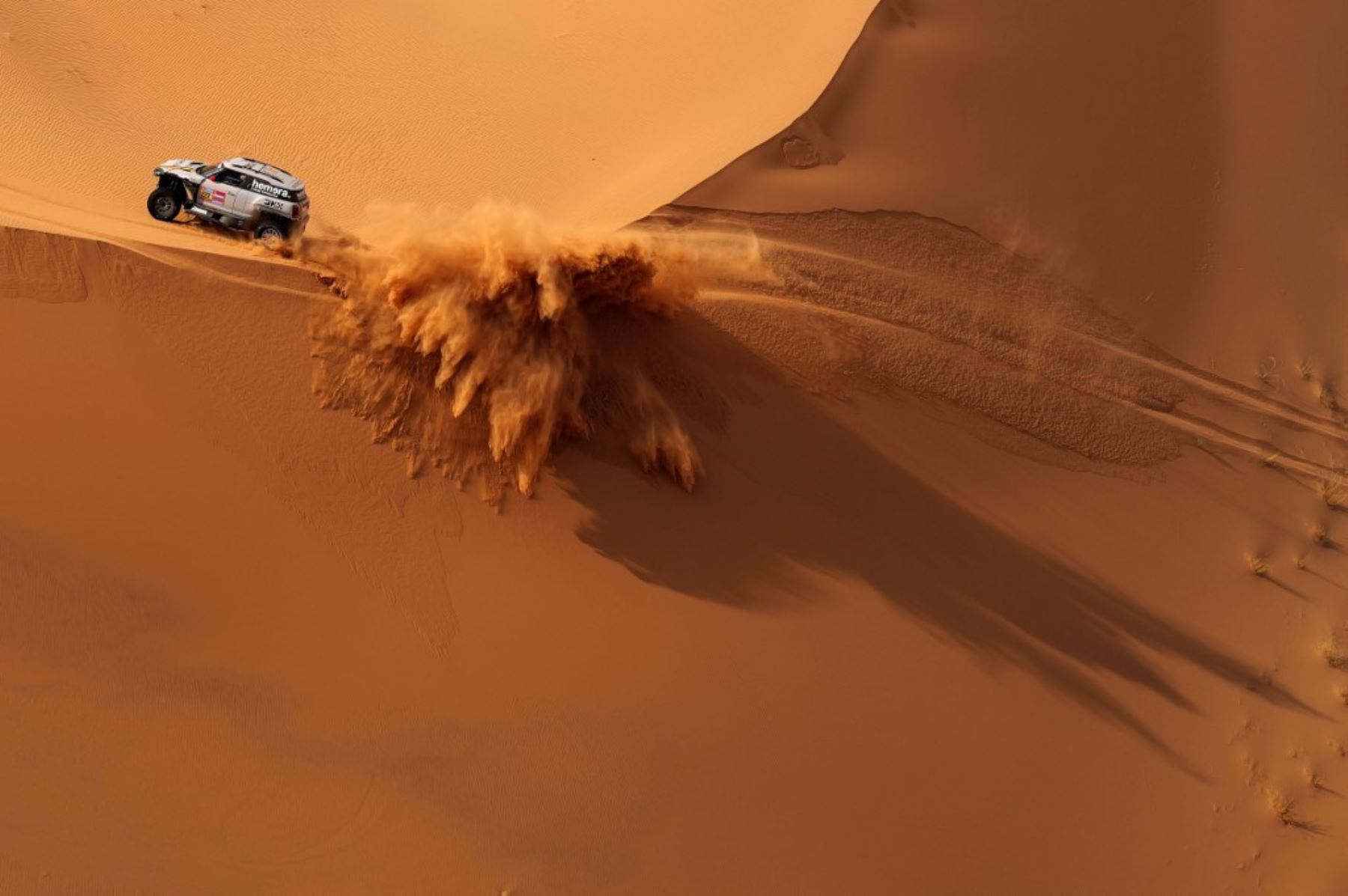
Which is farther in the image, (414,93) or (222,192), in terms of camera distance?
(414,93)

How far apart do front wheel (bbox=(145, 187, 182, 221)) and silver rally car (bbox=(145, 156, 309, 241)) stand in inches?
5.3

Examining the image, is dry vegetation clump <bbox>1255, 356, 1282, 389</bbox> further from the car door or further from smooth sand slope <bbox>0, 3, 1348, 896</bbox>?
the car door

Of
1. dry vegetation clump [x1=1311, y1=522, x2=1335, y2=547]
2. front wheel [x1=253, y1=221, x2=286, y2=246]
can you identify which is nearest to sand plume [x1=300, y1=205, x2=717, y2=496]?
front wheel [x1=253, y1=221, x2=286, y2=246]

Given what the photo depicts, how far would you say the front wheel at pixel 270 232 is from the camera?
10750mm

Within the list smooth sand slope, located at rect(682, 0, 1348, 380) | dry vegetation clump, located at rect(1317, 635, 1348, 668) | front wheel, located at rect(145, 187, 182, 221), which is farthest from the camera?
smooth sand slope, located at rect(682, 0, 1348, 380)

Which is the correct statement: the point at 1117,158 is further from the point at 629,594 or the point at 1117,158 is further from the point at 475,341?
the point at 475,341

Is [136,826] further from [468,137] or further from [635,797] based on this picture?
[468,137]

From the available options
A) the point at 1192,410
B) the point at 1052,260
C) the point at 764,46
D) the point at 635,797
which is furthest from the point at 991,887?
the point at 764,46

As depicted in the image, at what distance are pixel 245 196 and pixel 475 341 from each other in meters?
2.80

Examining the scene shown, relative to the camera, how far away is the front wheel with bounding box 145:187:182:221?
11.2 metres

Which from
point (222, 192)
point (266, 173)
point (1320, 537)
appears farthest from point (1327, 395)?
point (222, 192)

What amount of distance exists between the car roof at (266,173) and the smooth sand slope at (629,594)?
0.75m

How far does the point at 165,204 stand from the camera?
11.2 meters

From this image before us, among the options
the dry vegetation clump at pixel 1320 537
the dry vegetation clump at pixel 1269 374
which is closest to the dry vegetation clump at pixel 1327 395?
the dry vegetation clump at pixel 1269 374
